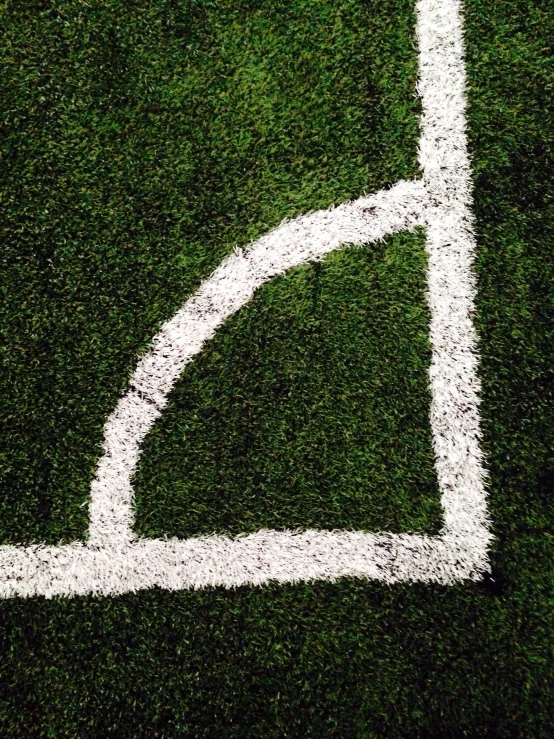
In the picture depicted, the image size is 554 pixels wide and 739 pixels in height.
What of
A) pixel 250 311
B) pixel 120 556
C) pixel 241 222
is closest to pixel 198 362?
pixel 250 311

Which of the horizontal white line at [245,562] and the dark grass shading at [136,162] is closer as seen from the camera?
the horizontal white line at [245,562]

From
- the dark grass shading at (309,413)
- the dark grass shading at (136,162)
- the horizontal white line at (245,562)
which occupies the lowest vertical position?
the horizontal white line at (245,562)

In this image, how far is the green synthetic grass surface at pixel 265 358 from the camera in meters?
1.65

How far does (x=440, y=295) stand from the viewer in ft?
5.61

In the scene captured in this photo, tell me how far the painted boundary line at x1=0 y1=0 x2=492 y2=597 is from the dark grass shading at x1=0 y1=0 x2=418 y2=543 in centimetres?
6

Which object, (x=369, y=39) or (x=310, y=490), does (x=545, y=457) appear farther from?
(x=369, y=39)

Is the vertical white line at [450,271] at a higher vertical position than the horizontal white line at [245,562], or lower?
higher

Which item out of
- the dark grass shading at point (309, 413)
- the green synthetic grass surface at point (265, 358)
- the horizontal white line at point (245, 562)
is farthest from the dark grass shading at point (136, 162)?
the dark grass shading at point (309, 413)

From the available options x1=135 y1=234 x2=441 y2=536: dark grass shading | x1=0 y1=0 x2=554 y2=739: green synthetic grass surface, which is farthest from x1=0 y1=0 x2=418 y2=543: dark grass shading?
x1=135 y1=234 x2=441 y2=536: dark grass shading

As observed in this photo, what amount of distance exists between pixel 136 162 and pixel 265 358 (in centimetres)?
84

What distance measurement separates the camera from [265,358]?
1743mm

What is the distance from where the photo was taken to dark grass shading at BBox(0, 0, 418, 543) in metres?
1.76

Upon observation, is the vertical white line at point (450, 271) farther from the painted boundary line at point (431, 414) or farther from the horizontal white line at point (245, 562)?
the horizontal white line at point (245, 562)

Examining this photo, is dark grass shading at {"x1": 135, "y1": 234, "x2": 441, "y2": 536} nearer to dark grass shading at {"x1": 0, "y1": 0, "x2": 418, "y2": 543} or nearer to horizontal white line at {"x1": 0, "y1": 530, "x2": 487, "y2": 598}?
horizontal white line at {"x1": 0, "y1": 530, "x2": 487, "y2": 598}
